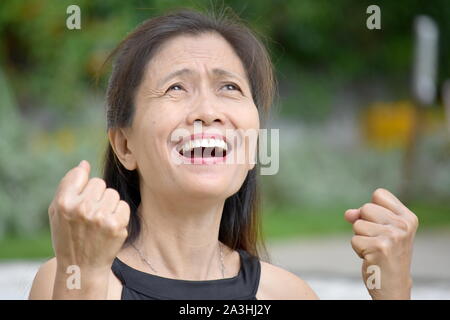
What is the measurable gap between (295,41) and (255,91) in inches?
344

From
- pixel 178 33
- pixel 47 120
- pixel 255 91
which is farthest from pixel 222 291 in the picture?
pixel 47 120

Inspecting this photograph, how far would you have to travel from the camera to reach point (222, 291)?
2.18 m

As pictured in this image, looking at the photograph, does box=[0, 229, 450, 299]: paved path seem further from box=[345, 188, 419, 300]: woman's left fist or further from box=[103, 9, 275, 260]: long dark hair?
box=[345, 188, 419, 300]: woman's left fist

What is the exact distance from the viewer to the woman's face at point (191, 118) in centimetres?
200

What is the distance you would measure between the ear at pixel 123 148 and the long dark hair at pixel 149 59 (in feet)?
0.09

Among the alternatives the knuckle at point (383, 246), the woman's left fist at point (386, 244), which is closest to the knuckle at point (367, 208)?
the woman's left fist at point (386, 244)

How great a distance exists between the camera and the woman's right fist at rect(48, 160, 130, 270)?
5.53 ft

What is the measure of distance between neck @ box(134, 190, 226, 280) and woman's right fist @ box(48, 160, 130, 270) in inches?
16.9

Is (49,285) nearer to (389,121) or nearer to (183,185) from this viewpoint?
(183,185)

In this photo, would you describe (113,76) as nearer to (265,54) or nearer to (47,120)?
(265,54)

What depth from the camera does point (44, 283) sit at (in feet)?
6.77

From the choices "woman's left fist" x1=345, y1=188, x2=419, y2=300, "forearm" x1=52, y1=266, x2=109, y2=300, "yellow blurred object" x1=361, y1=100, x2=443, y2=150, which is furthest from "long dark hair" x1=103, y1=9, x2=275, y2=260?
"yellow blurred object" x1=361, y1=100, x2=443, y2=150

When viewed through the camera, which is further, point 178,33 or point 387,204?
point 178,33

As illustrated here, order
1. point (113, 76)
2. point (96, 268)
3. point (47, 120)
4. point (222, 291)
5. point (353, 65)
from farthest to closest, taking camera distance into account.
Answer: point (353, 65)
point (47, 120)
point (113, 76)
point (222, 291)
point (96, 268)
